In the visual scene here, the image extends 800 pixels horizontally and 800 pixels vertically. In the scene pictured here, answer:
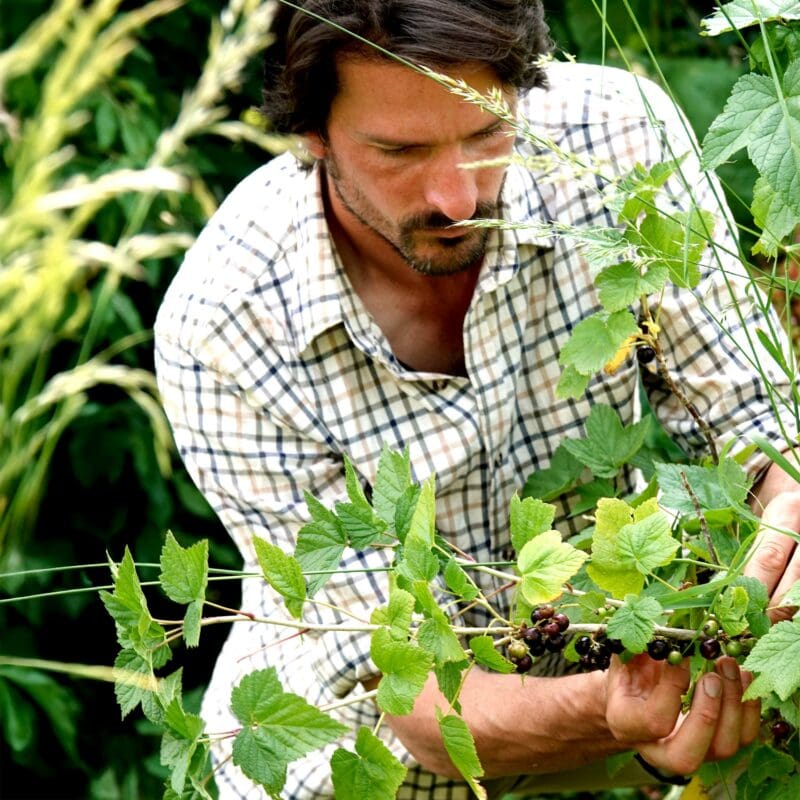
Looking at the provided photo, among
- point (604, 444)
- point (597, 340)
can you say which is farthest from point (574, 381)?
point (604, 444)

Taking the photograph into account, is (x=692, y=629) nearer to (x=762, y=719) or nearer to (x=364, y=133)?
(x=762, y=719)

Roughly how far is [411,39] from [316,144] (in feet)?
1.03

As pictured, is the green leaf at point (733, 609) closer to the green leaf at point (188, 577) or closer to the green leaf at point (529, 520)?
the green leaf at point (529, 520)

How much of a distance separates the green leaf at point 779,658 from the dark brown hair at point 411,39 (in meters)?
0.85

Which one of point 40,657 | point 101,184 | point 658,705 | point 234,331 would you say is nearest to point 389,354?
point 234,331

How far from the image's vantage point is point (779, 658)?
0.96 metres

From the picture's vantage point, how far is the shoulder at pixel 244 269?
1.83 m

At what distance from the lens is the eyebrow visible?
5.44ft

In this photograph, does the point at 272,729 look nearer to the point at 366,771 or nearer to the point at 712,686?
the point at 366,771

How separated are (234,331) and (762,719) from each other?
0.91m

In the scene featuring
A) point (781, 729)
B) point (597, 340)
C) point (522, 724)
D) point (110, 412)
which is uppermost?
point (597, 340)

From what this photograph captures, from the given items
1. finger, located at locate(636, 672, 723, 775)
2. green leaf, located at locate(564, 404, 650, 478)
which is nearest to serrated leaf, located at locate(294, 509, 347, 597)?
finger, located at locate(636, 672, 723, 775)

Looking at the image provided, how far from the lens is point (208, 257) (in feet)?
6.26

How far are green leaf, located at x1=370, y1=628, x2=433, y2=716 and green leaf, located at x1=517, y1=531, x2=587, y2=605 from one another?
0.10m
